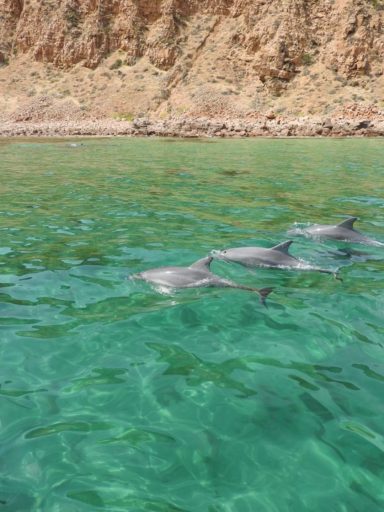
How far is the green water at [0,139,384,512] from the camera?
3078mm

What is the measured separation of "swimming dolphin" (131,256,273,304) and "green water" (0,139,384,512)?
0.17 m

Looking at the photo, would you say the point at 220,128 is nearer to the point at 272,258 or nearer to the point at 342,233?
the point at 342,233

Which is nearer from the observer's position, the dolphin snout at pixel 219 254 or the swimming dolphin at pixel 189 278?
the swimming dolphin at pixel 189 278

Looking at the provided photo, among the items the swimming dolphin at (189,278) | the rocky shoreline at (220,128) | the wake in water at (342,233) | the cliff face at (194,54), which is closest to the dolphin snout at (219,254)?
the swimming dolphin at (189,278)

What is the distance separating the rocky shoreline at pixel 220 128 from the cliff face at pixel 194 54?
18.2 feet

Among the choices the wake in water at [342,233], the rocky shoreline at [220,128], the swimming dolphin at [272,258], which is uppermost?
the swimming dolphin at [272,258]

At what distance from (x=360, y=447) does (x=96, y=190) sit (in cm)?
1230

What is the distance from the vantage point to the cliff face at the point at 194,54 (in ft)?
175

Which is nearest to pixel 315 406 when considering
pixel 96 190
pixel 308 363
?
pixel 308 363

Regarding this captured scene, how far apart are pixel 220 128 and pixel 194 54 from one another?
1837cm

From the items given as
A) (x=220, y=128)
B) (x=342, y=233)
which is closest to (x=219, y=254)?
(x=342, y=233)

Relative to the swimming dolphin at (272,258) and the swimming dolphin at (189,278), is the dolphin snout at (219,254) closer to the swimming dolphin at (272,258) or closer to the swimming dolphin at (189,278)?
the swimming dolphin at (272,258)

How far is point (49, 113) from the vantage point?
55.6 metres

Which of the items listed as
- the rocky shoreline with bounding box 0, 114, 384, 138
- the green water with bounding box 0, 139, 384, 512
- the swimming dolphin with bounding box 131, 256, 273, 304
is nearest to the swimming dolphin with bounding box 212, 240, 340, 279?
the green water with bounding box 0, 139, 384, 512
